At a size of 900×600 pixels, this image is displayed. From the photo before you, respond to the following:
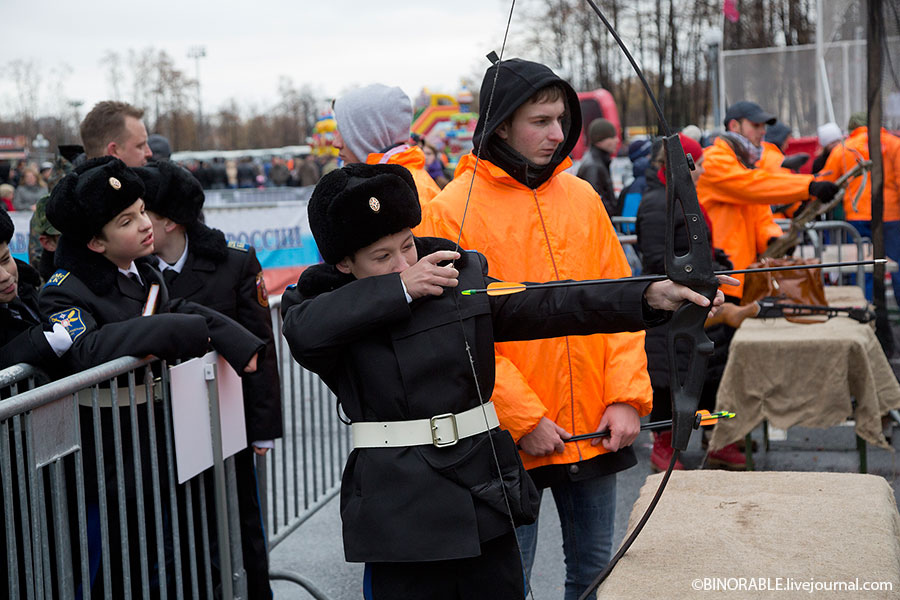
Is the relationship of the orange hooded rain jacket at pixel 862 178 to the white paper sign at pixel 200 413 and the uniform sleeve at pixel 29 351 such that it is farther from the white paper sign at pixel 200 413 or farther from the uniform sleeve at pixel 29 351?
the uniform sleeve at pixel 29 351

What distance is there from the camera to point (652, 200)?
5344mm

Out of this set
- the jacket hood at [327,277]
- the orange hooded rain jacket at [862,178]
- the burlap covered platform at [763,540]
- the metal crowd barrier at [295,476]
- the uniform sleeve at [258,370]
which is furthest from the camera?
the orange hooded rain jacket at [862,178]

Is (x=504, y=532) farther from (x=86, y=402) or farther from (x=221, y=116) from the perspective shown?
(x=221, y=116)

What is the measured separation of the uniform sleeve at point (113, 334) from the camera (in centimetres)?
289

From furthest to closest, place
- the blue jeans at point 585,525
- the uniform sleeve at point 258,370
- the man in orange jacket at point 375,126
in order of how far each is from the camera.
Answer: the man in orange jacket at point 375,126, the uniform sleeve at point 258,370, the blue jeans at point 585,525

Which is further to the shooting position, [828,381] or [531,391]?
[828,381]

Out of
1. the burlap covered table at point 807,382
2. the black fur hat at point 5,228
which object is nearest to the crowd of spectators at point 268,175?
the burlap covered table at point 807,382

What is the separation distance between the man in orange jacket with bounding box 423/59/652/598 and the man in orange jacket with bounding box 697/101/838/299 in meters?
2.85

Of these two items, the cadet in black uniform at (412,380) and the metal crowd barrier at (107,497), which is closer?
the cadet in black uniform at (412,380)

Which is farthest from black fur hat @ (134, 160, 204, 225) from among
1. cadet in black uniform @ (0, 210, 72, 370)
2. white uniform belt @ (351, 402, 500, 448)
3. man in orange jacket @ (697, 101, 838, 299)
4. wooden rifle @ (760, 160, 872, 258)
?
wooden rifle @ (760, 160, 872, 258)

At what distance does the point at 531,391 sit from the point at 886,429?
3626 mm

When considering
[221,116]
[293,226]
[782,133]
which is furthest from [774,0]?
[221,116]

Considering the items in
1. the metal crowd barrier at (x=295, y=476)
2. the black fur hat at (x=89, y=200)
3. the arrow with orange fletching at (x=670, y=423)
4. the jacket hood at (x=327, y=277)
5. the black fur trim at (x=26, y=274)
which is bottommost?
the metal crowd barrier at (x=295, y=476)

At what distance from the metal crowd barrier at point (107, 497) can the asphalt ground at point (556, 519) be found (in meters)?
0.90
